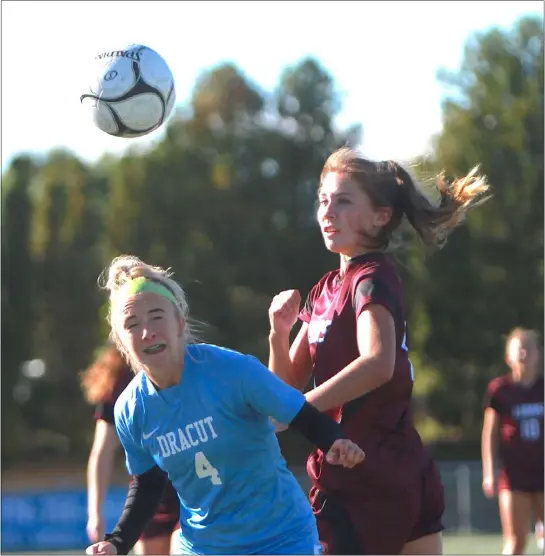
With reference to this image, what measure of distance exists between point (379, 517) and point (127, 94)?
7.64ft

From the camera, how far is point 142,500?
419cm

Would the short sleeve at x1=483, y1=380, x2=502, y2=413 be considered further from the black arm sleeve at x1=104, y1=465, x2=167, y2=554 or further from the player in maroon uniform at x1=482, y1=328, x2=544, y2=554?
the black arm sleeve at x1=104, y1=465, x2=167, y2=554

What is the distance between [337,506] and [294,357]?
25.1 inches

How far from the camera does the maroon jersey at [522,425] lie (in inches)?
401

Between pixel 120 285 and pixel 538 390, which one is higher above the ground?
pixel 120 285

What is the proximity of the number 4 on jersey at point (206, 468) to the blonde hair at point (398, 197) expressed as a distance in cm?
102

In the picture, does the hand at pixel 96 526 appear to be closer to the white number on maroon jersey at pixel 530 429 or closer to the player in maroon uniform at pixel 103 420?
the player in maroon uniform at pixel 103 420

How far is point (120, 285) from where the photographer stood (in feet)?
13.7

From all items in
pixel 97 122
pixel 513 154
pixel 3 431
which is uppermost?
pixel 513 154

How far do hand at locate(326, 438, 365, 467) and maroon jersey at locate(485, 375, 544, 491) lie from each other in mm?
6687

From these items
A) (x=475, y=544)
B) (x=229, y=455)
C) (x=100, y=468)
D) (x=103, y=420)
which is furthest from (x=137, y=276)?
(x=475, y=544)

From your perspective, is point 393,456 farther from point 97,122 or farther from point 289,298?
point 97,122

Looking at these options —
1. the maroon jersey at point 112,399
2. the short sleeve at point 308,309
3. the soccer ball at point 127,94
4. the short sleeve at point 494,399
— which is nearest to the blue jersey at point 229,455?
the short sleeve at point 308,309

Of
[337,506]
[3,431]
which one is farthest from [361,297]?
[3,431]
